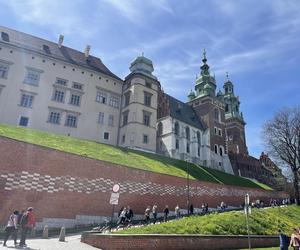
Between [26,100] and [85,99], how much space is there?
8692mm

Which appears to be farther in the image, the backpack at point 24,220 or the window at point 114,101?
the window at point 114,101

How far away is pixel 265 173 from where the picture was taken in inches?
2953

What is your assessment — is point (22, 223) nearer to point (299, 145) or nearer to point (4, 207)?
point (4, 207)

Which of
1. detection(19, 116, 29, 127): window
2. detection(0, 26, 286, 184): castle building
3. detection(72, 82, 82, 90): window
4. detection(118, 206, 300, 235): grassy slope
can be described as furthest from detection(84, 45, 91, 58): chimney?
detection(118, 206, 300, 235): grassy slope

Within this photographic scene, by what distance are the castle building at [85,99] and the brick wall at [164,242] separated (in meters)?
27.7

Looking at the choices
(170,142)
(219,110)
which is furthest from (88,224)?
(219,110)

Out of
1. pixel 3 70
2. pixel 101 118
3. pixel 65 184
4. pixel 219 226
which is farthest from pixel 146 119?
pixel 219 226

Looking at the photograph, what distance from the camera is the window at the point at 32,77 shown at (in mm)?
41000

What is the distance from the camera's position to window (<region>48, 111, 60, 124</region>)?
4194 cm

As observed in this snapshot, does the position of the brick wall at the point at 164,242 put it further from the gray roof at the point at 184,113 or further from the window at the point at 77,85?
the gray roof at the point at 184,113

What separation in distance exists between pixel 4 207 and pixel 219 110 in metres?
61.2

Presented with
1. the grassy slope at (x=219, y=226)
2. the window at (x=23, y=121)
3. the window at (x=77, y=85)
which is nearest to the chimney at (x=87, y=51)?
the window at (x=77, y=85)

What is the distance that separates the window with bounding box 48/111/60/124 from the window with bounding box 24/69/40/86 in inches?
184

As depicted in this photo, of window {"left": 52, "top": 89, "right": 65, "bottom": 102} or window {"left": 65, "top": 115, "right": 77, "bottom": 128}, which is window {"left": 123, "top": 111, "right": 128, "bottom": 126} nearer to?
window {"left": 65, "top": 115, "right": 77, "bottom": 128}
